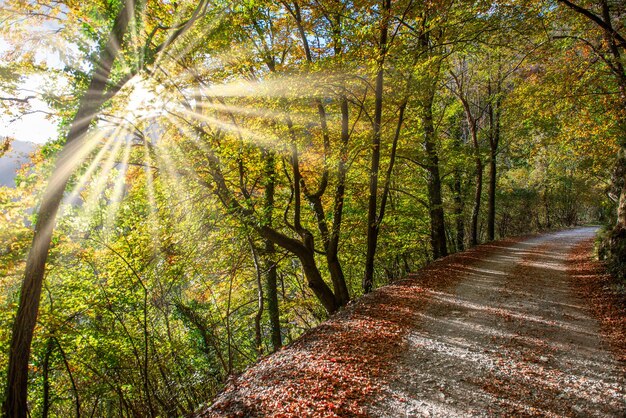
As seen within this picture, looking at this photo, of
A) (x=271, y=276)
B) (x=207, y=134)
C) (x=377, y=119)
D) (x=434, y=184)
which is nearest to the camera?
(x=207, y=134)

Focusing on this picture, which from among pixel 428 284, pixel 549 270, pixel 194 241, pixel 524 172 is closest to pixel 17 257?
pixel 194 241

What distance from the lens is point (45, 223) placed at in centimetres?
525

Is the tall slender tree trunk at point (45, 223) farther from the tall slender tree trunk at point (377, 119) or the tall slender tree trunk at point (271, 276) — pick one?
the tall slender tree trunk at point (377, 119)

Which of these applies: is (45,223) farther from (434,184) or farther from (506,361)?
(434,184)

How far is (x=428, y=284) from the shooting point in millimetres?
9906

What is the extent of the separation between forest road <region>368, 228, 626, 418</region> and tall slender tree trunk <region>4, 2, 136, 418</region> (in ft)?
17.5

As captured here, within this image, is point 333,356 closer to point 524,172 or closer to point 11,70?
point 11,70

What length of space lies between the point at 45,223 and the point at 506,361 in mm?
7650

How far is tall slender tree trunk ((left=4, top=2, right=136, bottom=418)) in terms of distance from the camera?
5094 millimetres

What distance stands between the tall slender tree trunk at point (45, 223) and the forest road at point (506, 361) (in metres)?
5.35

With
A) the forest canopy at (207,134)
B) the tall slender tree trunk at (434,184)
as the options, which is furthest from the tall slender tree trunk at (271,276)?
the tall slender tree trunk at (434,184)

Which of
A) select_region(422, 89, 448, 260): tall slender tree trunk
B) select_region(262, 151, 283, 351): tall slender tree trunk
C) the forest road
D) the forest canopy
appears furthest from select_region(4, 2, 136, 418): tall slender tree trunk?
select_region(422, 89, 448, 260): tall slender tree trunk

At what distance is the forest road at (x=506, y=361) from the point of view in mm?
4246

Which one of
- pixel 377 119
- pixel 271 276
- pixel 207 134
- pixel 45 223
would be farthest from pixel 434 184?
pixel 45 223
